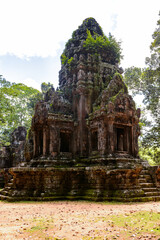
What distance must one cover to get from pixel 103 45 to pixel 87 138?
7350 mm

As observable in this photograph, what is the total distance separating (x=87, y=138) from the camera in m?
14.6

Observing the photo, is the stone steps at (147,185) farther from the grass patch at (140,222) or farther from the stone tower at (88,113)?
the grass patch at (140,222)

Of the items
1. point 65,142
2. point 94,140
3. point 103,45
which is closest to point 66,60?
point 103,45

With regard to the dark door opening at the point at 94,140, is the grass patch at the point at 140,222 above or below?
below

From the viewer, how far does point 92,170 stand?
11.8m

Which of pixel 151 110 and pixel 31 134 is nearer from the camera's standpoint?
pixel 31 134

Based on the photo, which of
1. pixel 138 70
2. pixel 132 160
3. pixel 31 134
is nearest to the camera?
pixel 132 160

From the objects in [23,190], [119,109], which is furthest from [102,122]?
[23,190]

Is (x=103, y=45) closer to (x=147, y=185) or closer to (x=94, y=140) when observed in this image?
(x=94, y=140)

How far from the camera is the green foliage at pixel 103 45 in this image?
653 inches

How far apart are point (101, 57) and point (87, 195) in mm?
10290

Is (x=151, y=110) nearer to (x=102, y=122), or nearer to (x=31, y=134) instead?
(x=102, y=122)

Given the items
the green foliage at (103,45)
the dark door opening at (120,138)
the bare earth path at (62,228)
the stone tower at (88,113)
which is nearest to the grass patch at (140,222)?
the bare earth path at (62,228)

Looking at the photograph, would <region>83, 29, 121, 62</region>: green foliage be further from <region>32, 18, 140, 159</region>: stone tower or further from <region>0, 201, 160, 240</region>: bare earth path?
<region>0, 201, 160, 240</region>: bare earth path
